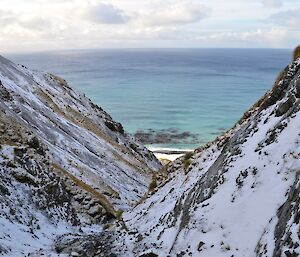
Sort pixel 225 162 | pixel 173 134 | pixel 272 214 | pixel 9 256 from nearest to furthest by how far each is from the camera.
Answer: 1. pixel 272 214
2. pixel 9 256
3. pixel 225 162
4. pixel 173 134

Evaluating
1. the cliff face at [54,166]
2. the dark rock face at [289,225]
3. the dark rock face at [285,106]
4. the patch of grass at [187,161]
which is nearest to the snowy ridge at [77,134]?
the cliff face at [54,166]

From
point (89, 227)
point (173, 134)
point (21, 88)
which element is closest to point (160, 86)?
point (173, 134)

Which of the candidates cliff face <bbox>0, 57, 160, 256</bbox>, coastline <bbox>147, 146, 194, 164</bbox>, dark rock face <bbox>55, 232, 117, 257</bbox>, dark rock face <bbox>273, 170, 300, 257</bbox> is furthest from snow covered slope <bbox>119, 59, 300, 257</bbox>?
coastline <bbox>147, 146, 194, 164</bbox>

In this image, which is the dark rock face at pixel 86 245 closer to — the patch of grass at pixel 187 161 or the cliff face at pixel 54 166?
the cliff face at pixel 54 166

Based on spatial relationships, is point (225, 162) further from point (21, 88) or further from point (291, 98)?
point (21, 88)

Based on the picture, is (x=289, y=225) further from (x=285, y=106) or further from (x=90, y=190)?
(x=90, y=190)

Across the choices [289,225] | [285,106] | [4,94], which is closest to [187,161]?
[285,106]
